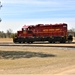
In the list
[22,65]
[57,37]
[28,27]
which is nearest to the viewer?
[22,65]

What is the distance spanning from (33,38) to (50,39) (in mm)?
3681

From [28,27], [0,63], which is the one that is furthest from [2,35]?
[0,63]

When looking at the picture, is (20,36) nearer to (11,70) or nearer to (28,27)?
(28,27)

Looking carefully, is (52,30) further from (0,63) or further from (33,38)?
(0,63)

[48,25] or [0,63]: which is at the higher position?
[48,25]

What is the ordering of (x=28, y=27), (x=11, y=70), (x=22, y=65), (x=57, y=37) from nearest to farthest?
(x=11, y=70) → (x=22, y=65) → (x=57, y=37) → (x=28, y=27)

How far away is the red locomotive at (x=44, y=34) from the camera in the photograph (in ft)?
198

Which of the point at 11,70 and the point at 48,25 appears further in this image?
the point at 48,25

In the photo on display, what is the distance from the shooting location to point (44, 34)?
203ft

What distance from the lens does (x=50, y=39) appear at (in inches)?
2379

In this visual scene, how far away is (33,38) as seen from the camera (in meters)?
61.7

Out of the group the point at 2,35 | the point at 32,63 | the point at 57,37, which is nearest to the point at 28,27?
the point at 57,37

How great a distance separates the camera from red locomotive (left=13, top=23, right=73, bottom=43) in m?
60.3

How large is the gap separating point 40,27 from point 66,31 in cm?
557
